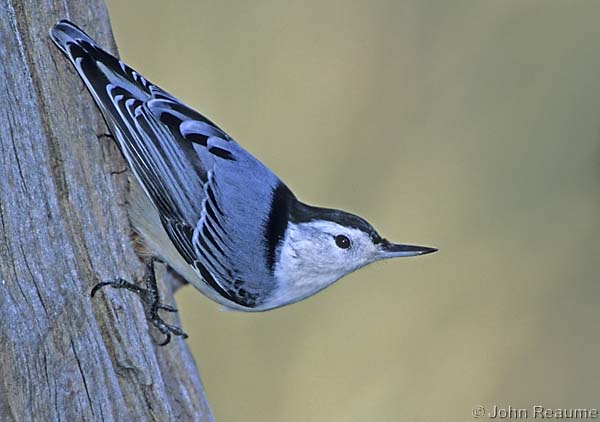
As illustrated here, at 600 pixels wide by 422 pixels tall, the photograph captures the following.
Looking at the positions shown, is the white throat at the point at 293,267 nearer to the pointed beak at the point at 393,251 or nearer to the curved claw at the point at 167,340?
the pointed beak at the point at 393,251

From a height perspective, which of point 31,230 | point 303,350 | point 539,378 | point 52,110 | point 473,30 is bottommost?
point 539,378

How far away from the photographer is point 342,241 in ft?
7.42

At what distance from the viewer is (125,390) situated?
2.07 m

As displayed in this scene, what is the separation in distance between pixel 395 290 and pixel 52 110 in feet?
4.80

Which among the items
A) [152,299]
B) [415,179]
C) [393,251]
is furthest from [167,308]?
[415,179]

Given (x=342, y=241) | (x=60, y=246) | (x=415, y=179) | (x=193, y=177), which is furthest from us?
(x=415, y=179)

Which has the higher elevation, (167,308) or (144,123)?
(144,123)

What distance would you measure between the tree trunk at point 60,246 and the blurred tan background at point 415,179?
1.00 metres

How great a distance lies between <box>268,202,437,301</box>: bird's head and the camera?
7.40 ft

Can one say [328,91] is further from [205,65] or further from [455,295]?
[455,295]

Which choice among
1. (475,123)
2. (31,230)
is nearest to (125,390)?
(31,230)

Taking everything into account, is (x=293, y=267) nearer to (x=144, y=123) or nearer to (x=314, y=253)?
(x=314, y=253)

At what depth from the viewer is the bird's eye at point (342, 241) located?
226 cm

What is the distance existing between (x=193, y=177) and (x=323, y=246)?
1.21 feet
